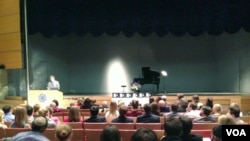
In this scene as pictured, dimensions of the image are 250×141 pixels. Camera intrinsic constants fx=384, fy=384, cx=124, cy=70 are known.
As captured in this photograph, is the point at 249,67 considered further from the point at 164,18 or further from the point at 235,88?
the point at 164,18

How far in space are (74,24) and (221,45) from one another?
26.0 feet

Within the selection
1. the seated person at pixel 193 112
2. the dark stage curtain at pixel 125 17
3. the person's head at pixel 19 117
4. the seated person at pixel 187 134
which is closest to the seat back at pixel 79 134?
the person's head at pixel 19 117

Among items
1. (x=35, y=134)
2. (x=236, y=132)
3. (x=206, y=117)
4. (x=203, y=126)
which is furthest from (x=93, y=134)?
(x=236, y=132)

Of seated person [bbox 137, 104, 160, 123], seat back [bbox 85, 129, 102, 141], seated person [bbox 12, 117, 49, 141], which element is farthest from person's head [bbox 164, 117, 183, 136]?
seated person [bbox 137, 104, 160, 123]

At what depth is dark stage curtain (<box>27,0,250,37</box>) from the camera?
582 inches

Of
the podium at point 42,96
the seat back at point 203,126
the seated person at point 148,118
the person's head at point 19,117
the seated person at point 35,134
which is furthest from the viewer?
the podium at point 42,96

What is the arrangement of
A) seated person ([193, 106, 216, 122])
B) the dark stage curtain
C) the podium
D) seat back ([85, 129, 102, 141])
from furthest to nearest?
the dark stage curtain → the podium → seated person ([193, 106, 216, 122]) → seat back ([85, 129, 102, 141])

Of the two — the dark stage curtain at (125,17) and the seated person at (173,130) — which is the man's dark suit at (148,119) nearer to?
the seated person at (173,130)

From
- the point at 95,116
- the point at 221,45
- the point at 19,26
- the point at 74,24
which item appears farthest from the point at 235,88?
the point at 95,116

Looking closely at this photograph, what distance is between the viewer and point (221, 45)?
63.6 feet

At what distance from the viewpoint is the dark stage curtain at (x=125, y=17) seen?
14.8 m

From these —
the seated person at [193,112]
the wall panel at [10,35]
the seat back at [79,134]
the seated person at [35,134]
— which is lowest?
the seat back at [79,134]

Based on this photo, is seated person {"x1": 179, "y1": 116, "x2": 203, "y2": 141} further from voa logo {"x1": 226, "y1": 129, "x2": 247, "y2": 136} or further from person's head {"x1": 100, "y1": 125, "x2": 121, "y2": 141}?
voa logo {"x1": 226, "y1": 129, "x2": 247, "y2": 136}

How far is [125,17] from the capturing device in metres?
15.3
